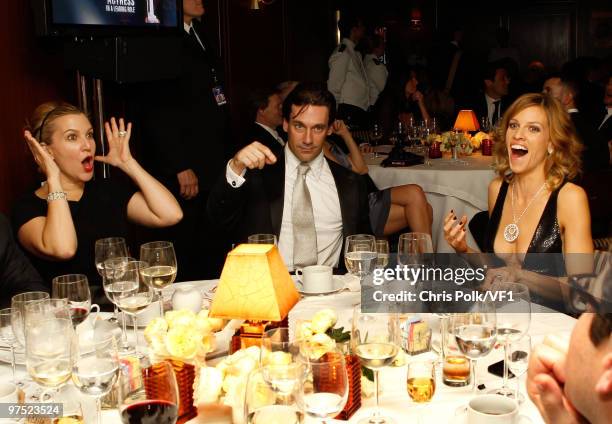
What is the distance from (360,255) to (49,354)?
1115 millimetres

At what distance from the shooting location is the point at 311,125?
3422 millimetres

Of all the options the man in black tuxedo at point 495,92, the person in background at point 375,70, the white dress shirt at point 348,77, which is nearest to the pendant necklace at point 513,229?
the man in black tuxedo at point 495,92

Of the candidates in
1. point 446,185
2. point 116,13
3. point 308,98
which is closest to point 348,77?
point 446,185

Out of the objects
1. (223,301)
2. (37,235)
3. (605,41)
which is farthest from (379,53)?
(223,301)

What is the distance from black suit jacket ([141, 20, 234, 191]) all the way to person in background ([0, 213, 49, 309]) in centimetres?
211

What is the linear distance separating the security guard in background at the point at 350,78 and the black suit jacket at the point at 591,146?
15.1 feet

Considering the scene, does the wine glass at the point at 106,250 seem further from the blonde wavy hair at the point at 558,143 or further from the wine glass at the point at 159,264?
the blonde wavy hair at the point at 558,143

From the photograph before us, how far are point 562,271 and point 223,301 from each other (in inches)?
66.5

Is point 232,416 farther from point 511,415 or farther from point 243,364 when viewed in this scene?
point 511,415

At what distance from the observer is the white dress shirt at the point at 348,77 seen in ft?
31.5

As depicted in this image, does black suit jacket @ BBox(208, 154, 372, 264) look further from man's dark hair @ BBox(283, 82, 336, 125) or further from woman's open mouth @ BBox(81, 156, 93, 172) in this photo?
woman's open mouth @ BBox(81, 156, 93, 172)

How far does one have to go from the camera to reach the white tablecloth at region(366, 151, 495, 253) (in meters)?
5.10

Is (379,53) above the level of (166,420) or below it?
above

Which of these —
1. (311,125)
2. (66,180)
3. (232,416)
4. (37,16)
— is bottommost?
(232,416)
